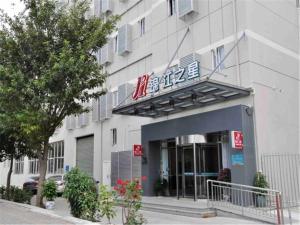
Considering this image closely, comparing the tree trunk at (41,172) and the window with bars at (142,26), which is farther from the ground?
the window with bars at (142,26)

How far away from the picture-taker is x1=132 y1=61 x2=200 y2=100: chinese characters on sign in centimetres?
1664

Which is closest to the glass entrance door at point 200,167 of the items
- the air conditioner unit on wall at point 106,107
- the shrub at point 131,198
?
the shrub at point 131,198

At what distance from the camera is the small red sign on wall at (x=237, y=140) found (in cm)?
1409

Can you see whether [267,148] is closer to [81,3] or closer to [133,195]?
[133,195]

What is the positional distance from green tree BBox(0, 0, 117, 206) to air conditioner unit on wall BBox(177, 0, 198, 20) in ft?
14.9

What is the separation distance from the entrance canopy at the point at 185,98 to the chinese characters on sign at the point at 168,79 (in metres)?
0.91

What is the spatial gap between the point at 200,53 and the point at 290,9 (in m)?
5.11

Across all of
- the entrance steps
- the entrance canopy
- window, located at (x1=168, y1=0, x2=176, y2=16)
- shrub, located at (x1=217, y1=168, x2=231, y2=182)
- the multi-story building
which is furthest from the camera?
window, located at (x1=168, y1=0, x2=176, y2=16)

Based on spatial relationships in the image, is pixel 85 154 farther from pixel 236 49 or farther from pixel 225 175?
pixel 236 49

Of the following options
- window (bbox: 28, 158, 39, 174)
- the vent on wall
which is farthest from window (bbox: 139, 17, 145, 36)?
window (bbox: 28, 158, 39, 174)

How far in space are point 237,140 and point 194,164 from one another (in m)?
2.87

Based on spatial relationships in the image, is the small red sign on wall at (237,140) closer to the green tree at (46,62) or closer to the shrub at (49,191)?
the green tree at (46,62)

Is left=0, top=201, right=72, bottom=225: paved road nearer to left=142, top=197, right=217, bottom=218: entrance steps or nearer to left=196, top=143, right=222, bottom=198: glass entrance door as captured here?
left=142, top=197, right=217, bottom=218: entrance steps

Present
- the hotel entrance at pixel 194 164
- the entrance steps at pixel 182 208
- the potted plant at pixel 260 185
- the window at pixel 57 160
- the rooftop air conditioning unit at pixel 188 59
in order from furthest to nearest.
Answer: the window at pixel 57 160 → the rooftop air conditioning unit at pixel 188 59 → the hotel entrance at pixel 194 164 → the potted plant at pixel 260 185 → the entrance steps at pixel 182 208
